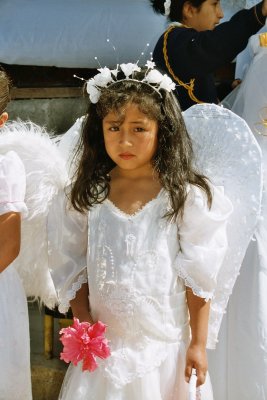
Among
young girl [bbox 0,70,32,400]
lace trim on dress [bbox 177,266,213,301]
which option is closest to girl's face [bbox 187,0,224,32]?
young girl [bbox 0,70,32,400]

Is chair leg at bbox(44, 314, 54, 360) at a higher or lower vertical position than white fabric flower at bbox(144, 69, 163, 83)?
lower

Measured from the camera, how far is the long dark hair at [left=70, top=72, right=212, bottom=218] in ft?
6.12

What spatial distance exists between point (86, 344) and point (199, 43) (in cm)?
108

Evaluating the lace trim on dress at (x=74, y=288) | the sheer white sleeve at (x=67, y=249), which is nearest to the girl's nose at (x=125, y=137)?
the sheer white sleeve at (x=67, y=249)

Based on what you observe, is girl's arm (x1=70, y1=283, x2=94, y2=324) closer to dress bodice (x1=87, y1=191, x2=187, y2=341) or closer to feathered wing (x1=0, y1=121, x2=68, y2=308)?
dress bodice (x1=87, y1=191, x2=187, y2=341)

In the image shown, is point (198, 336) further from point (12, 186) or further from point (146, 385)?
point (12, 186)

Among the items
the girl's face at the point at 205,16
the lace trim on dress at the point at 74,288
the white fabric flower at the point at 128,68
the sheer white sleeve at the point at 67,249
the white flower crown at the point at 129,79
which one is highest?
the girl's face at the point at 205,16

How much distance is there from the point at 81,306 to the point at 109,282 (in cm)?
15

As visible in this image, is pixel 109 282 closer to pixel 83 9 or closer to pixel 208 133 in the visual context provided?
pixel 208 133

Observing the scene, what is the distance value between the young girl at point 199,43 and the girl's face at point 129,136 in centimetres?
55

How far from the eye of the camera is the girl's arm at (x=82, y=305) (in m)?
1.94

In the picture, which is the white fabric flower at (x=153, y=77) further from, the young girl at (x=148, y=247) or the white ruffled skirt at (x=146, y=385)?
the white ruffled skirt at (x=146, y=385)

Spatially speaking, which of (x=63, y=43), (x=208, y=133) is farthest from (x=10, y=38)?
(x=208, y=133)

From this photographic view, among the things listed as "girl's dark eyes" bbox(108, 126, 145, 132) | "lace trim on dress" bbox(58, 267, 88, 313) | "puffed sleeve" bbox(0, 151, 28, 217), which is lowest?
"lace trim on dress" bbox(58, 267, 88, 313)
